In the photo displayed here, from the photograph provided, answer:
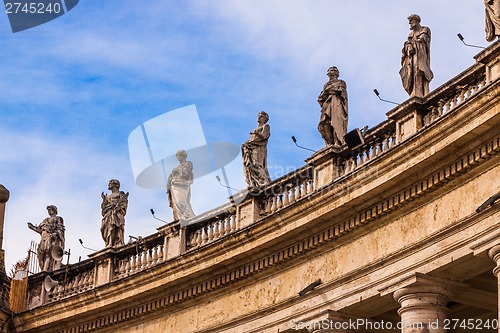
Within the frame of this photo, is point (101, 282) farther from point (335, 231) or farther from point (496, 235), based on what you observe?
point (496, 235)

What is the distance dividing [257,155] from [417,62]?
23.6ft

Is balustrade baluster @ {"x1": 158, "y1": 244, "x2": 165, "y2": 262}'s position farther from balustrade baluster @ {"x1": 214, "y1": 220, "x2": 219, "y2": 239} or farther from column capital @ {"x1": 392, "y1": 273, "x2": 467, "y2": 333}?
column capital @ {"x1": 392, "y1": 273, "x2": 467, "y2": 333}

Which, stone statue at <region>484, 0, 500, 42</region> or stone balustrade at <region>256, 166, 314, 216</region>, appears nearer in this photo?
stone statue at <region>484, 0, 500, 42</region>

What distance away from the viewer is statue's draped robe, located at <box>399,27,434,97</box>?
34031 millimetres

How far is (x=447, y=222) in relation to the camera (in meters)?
31.3

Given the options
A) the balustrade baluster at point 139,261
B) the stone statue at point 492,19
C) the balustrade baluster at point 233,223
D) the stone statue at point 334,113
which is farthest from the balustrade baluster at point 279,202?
the stone statue at point 492,19

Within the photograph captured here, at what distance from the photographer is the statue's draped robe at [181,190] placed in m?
41.4

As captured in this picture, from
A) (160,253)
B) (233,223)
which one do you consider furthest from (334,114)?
(160,253)

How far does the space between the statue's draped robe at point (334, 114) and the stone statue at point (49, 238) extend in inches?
539

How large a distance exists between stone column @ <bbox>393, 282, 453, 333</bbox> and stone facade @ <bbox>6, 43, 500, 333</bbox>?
3 centimetres

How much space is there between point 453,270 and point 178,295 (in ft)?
35.9

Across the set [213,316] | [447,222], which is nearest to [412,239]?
[447,222]

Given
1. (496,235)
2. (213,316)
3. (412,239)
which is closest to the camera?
(496,235)

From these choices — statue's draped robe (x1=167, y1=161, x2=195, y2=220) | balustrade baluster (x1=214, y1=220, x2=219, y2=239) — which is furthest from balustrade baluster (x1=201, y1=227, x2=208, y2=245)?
statue's draped robe (x1=167, y1=161, x2=195, y2=220)
